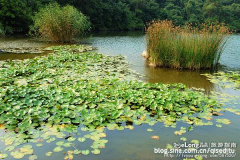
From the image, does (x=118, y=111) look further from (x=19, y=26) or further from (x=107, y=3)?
(x=107, y=3)

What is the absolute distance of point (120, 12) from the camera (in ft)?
143

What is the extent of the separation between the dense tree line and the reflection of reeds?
851cm

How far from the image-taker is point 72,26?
1443cm

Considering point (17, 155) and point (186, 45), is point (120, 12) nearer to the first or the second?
point (186, 45)

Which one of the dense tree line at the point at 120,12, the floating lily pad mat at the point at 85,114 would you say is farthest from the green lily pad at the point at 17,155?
the dense tree line at the point at 120,12

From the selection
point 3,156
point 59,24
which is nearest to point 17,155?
point 3,156

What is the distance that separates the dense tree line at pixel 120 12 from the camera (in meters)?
20.6

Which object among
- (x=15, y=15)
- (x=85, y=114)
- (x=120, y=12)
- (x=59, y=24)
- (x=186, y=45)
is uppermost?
(x=120, y=12)

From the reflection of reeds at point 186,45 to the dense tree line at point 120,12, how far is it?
8511 mm

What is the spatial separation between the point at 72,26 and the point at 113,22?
28.5m

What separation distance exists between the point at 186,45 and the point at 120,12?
37753 millimetres

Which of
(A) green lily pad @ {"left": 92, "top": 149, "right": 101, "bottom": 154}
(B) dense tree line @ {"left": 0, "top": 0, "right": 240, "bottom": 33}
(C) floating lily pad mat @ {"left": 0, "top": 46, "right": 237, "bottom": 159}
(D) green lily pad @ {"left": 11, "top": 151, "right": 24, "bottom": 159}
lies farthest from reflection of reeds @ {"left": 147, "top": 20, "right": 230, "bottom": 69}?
(B) dense tree line @ {"left": 0, "top": 0, "right": 240, "bottom": 33}

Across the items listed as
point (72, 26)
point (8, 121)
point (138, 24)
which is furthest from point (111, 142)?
point (138, 24)

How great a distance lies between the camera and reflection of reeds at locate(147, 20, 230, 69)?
757 centimetres
